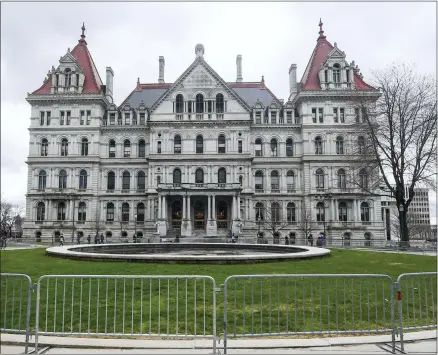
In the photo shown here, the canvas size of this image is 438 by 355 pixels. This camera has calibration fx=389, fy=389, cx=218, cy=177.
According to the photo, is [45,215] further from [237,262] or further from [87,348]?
[87,348]

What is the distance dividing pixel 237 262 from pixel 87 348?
10767 mm

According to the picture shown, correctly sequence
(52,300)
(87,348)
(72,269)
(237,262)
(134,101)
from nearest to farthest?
(87,348)
(52,300)
(72,269)
(237,262)
(134,101)

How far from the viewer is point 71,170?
179 ft

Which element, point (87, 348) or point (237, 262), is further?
point (237, 262)

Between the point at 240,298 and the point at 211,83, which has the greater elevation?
the point at 211,83

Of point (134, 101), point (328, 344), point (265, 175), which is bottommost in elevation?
point (328, 344)

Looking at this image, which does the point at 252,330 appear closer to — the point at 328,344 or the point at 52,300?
the point at 328,344

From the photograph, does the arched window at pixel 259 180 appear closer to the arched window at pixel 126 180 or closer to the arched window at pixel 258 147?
the arched window at pixel 258 147

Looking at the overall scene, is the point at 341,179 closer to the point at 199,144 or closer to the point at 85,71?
the point at 199,144

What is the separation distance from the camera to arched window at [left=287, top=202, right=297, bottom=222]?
54.0 metres

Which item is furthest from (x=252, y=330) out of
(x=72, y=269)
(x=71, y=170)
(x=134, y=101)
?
(x=134, y=101)

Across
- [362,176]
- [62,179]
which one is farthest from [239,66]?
[62,179]

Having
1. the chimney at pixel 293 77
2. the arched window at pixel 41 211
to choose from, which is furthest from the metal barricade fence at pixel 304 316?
the chimney at pixel 293 77

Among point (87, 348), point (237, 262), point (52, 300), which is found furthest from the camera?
point (237, 262)
